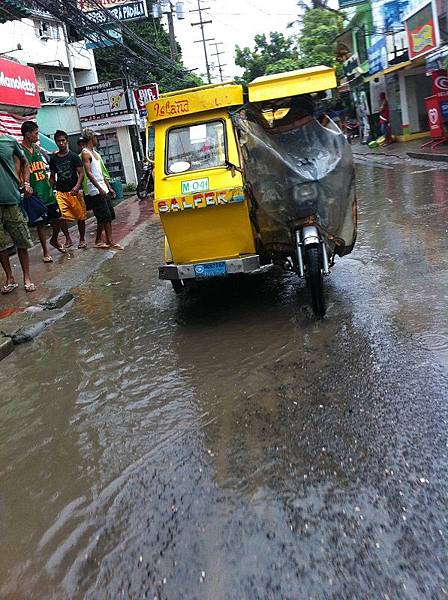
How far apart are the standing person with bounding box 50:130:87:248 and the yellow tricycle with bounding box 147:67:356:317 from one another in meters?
3.72

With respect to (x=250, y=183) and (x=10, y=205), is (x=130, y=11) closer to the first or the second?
(x=10, y=205)

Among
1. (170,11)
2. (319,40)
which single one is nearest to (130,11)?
→ (170,11)

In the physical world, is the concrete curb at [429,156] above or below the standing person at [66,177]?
below

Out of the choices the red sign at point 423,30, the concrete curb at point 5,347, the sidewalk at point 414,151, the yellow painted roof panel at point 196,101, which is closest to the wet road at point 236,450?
the concrete curb at point 5,347

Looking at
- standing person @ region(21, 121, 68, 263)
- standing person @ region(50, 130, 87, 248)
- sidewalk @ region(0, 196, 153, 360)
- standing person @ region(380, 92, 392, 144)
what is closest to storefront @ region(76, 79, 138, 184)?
standing person @ region(380, 92, 392, 144)

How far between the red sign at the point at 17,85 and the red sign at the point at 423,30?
40.7 ft

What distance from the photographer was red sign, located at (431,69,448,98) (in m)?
18.1

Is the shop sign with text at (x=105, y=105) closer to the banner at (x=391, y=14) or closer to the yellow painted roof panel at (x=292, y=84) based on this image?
the banner at (x=391, y=14)

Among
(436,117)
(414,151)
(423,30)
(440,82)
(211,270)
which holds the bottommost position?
(211,270)

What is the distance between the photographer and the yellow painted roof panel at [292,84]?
5.17 m

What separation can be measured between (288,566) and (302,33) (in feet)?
122

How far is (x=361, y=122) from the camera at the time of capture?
3067 centimetres

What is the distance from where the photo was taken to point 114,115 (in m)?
22.7

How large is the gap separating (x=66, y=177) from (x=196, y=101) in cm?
431
